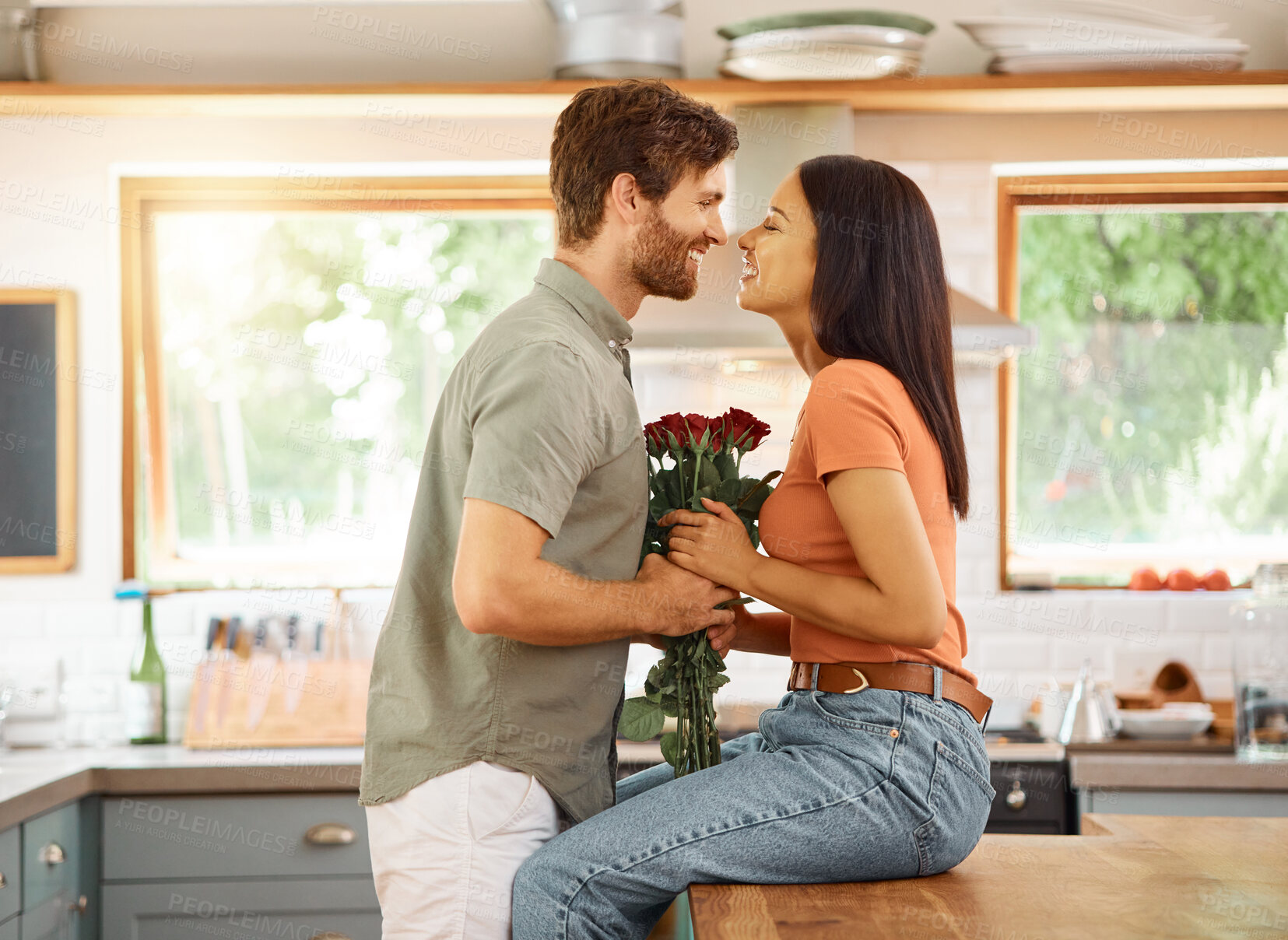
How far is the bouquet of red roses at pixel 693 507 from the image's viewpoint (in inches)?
68.9

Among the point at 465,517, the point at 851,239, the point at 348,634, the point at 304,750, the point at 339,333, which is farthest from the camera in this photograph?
the point at 339,333

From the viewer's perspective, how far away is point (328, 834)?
2.75m

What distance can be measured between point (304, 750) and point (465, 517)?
1722 millimetres

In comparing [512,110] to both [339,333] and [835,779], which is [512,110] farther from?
[835,779]

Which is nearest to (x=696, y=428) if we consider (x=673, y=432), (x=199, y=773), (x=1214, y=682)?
(x=673, y=432)

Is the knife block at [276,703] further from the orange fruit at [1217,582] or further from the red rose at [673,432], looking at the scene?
the orange fruit at [1217,582]

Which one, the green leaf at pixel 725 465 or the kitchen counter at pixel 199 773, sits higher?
the green leaf at pixel 725 465

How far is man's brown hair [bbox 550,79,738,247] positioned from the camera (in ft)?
5.61

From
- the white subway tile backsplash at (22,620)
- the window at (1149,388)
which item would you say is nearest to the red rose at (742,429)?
the window at (1149,388)

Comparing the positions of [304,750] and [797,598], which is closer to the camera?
[797,598]

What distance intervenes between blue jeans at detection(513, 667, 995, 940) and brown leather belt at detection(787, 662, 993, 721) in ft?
0.04

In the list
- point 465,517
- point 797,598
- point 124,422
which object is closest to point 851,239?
point 797,598

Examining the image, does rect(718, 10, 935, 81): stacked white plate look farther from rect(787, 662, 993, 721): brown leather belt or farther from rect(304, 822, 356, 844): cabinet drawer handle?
rect(304, 822, 356, 844): cabinet drawer handle

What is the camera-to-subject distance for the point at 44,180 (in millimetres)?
3314
